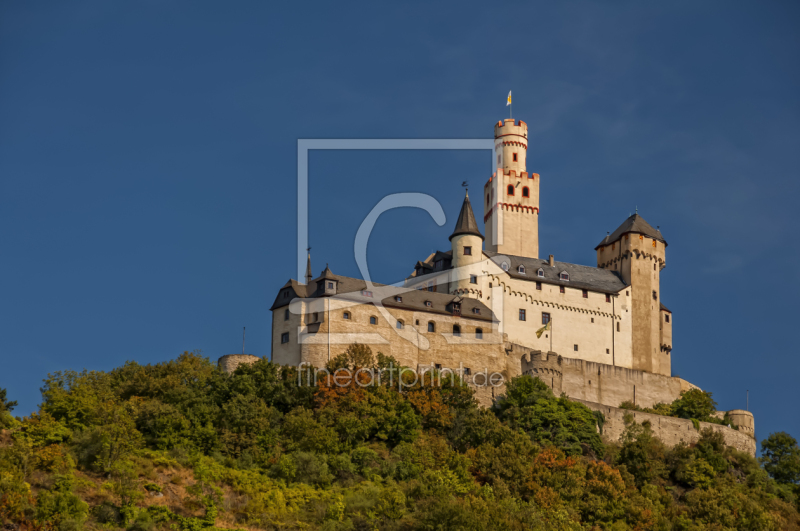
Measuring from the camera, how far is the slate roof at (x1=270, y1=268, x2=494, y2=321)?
82.6 metres

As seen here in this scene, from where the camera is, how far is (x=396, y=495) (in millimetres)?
65812

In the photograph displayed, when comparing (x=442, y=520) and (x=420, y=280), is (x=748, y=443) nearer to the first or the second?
(x=420, y=280)

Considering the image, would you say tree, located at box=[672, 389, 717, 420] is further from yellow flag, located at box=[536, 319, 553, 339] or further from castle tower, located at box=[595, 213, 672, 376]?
yellow flag, located at box=[536, 319, 553, 339]

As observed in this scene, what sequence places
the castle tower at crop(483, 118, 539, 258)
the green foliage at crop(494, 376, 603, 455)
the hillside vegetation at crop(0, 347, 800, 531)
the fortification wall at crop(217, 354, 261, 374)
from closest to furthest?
the hillside vegetation at crop(0, 347, 800, 531), the green foliage at crop(494, 376, 603, 455), the fortification wall at crop(217, 354, 261, 374), the castle tower at crop(483, 118, 539, 258)

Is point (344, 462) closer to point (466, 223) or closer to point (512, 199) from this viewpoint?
point (466, 223)

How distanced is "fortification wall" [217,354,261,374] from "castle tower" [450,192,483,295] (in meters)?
16.9

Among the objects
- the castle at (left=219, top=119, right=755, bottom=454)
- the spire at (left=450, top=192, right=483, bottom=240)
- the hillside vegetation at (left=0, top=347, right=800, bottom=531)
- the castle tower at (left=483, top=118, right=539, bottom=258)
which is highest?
the castle tower at (left=483, top=118, right=539, bottom=258)

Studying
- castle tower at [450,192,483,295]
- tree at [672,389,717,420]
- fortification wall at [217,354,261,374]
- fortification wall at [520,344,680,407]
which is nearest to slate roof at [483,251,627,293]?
castle tower at [450,192,483,295]

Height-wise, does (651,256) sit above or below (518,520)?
above

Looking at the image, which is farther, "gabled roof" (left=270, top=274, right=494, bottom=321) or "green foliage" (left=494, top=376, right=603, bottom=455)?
"gabled roof" (left=270, top=274, right=494, bottom=321)

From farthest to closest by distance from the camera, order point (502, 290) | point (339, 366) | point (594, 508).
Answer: point (502, 290) → point (339, 366) → point (594, 508)

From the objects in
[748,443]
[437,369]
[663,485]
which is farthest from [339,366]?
[748,443]

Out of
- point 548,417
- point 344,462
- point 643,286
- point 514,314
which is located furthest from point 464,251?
point 344,462

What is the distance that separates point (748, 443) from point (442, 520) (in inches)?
1239
